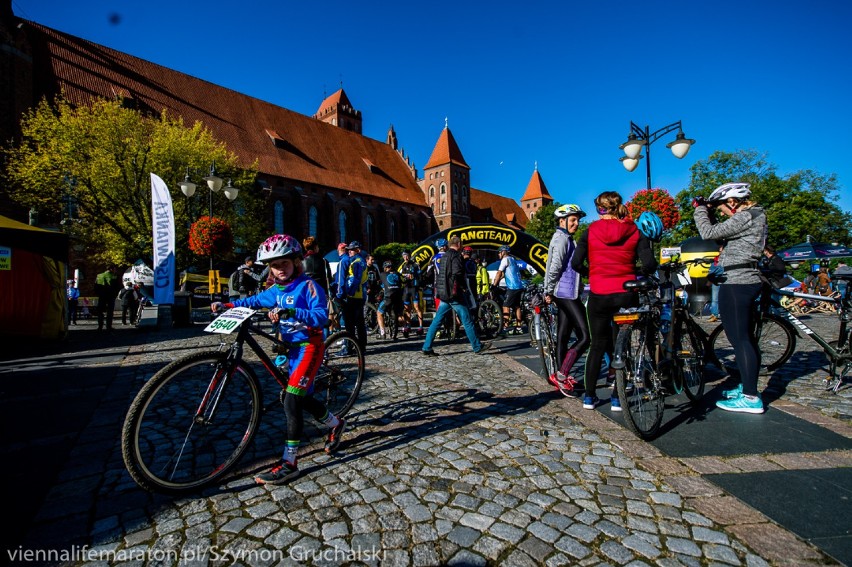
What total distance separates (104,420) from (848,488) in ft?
17.8

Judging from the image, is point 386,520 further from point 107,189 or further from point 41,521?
point 107,189

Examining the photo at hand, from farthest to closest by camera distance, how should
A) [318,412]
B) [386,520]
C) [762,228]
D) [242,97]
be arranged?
[242,97] → [762,228] → [318,412] → [386,520]

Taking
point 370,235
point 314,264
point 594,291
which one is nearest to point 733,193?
point 594,291

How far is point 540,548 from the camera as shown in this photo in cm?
195

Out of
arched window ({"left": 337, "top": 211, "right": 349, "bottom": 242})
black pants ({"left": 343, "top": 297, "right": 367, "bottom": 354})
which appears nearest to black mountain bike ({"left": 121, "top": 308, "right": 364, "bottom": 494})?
black pants ({"left": 343, "top": 297, "right": 367, "bottom": 354})

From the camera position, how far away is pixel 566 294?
455cm

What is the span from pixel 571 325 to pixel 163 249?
11711mm

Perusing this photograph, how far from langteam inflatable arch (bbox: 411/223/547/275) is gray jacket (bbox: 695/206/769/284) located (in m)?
8.38

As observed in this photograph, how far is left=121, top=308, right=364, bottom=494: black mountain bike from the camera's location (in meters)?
2.38

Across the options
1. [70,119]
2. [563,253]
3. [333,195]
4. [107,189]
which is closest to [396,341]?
[563,253]

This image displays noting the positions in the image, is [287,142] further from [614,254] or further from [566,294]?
[614,254]

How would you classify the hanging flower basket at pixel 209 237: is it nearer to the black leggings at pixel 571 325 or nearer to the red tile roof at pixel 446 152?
the black leggings at pixel 571 325

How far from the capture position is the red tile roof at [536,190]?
8872cm

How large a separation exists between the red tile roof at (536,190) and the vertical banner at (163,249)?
8282 centimetres
